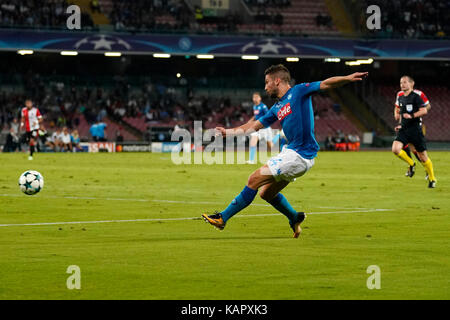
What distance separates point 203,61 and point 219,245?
166ft

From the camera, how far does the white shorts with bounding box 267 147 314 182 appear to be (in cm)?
1120

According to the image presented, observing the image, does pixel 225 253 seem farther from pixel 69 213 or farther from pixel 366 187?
pixel 366 187

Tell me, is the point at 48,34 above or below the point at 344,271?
above

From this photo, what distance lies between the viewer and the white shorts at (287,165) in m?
11.2

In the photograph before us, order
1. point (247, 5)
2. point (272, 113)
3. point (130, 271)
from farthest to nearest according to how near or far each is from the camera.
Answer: point (247, 5) < point (272, 113) < point (130, 271)

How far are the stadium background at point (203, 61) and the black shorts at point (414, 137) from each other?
30901mm

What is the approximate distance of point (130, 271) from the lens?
8.47 metres

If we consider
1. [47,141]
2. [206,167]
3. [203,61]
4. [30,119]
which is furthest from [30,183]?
[203,61]

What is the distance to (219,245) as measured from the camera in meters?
10.6

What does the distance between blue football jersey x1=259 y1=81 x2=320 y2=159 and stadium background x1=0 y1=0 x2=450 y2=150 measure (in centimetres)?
4067

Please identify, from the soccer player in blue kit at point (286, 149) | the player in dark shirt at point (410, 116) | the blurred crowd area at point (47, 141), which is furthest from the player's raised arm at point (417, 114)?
the blurred crowd area at point (47, 141)

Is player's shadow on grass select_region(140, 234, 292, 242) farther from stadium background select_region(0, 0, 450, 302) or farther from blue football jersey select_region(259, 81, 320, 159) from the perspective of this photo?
blue football jersey select_region(259, 81, 320, 159)
